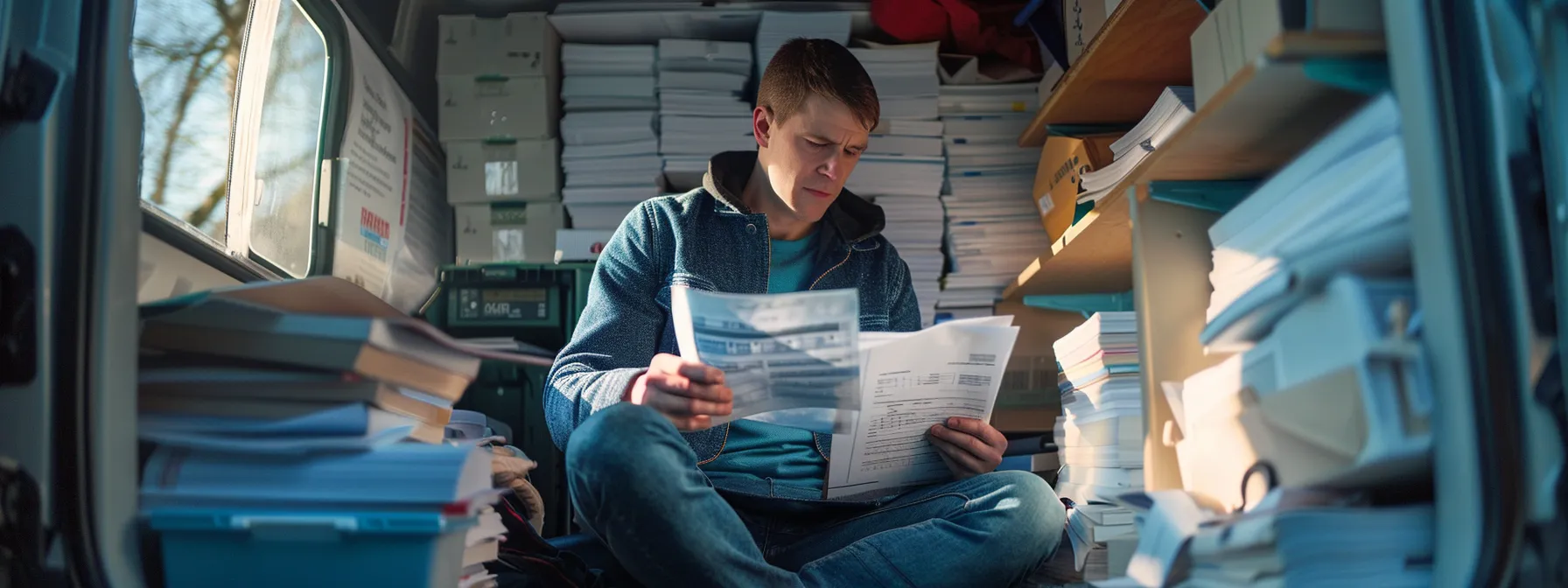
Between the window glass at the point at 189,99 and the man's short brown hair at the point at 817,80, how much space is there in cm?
103

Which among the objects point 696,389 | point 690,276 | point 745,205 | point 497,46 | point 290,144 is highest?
point 497,46

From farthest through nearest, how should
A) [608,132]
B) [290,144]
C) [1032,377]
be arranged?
[608,132], [1032,377], [290,144]

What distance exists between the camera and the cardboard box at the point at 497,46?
2889 millimetres

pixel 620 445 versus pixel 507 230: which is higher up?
pixel 507 230

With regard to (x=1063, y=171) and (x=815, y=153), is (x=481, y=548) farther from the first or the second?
(x=1063, y=171)

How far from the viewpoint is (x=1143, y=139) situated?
1915 mm

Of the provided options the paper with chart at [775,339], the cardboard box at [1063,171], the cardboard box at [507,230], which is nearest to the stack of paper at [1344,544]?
the paper with chart at [775,339]

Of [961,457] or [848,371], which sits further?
[961,457]

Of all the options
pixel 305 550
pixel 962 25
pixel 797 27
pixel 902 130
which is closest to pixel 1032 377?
pixel 902 130

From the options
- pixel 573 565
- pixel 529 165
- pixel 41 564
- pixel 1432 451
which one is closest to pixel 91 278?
pixel 41 564

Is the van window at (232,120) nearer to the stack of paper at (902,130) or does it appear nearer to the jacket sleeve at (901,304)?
the jacket sleeve at (901,304)

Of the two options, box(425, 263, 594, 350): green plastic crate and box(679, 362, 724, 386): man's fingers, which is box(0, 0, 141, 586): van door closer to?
box(679, 362, 724, 386): man's fingers

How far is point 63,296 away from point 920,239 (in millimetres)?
2231

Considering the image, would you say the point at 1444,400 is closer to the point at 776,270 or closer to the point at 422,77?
the point at 776,270
